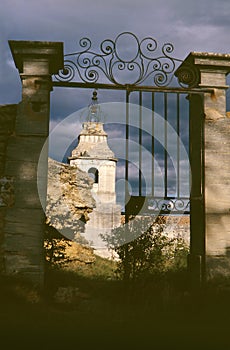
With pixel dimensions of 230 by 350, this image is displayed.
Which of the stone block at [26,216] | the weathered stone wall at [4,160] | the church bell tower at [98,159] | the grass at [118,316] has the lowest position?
the grass at [118,316]

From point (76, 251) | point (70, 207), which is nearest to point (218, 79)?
point (70, 207)

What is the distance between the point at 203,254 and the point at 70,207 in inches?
233

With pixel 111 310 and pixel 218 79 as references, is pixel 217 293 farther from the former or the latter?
pixel 218 79

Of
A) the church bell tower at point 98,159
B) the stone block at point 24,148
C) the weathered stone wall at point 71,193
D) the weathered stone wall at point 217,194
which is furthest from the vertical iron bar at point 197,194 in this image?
the church bell tower at point 98,159

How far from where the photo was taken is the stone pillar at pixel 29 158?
5359mm

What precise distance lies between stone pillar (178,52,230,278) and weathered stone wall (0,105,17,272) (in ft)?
8.18

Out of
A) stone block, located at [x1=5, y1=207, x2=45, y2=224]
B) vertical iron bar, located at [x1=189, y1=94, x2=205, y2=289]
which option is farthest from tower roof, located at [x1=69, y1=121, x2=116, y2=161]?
stone block, located at [x1=5, y1=207, x2=45, y2=224]

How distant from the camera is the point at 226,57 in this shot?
603 cm

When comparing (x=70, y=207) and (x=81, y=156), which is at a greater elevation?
(x=81, y=156)

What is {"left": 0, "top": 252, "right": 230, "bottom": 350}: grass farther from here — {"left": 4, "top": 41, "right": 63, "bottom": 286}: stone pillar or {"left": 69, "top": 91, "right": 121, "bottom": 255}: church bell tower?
{"left": 69, "top": 91, "right": 121, "bottom": 255}: church bell tower

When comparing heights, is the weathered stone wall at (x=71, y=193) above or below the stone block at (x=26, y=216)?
above

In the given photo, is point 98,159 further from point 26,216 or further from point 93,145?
point 26,216

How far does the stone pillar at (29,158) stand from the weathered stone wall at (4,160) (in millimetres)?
58

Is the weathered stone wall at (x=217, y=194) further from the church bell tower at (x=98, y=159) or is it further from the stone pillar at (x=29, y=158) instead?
the church bell tower at (x=98, y=159)
